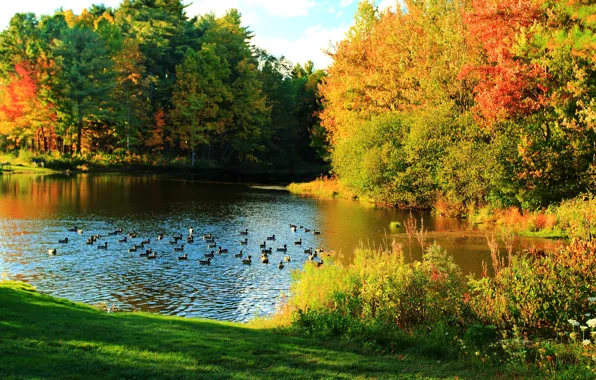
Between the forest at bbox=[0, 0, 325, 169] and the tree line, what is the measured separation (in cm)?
2796

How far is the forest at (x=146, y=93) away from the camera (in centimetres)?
6744

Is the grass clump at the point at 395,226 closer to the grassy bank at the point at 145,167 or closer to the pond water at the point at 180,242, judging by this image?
the pond water at the point at 180,242

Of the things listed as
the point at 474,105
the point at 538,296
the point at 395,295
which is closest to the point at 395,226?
the point at 474,105

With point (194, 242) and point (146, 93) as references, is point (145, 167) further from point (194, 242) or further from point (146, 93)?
point (194, 242)

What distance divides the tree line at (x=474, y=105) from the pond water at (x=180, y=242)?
3319 mm

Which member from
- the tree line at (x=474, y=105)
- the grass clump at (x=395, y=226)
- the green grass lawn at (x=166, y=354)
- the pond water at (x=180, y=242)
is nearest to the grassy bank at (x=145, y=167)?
the pond water at (x=180, y=242)

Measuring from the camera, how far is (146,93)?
2953 inches

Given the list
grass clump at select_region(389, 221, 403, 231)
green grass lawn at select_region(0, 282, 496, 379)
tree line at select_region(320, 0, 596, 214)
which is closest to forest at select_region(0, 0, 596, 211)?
tree line at select_region(320, 0, 596, 214)

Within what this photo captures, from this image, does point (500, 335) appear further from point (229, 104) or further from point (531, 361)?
point (229, 104)

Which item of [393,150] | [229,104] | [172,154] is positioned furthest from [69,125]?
[393,150]

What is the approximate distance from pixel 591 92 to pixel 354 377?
86.8 feet

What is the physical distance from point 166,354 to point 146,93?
70.7 metres

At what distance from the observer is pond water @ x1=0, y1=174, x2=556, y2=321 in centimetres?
1759

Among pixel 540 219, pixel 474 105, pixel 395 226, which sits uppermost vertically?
pixel 474 105
